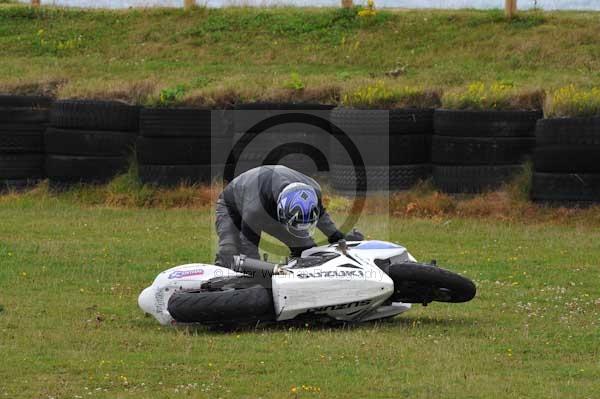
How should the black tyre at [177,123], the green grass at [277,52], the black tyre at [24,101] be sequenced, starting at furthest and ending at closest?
the green grass at [277,52]
the black tyre at [24,101]
the black tyre at [177,123]

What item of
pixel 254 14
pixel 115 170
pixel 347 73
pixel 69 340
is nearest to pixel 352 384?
pixel 69 340

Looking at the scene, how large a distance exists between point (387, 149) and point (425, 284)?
7759 mm

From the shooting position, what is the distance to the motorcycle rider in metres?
8.98

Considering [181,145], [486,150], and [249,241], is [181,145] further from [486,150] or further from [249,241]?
[249,241]

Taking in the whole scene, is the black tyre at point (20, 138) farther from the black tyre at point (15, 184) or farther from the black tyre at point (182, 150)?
the black tyre at point (182, 150)

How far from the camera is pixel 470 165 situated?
16.3 metres

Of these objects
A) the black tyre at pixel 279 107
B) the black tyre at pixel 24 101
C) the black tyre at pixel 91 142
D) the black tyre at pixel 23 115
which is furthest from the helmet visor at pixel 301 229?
the black tyre at pixel 24 101

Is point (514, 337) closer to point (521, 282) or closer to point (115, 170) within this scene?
point (521, 282)

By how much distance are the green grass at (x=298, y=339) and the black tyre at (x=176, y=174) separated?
3.34 meters

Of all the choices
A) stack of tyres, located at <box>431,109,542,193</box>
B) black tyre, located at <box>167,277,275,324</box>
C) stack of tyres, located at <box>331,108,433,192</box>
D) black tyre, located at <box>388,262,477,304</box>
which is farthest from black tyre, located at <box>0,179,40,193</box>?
black tyre, located at <box>388,262,477,304</box>

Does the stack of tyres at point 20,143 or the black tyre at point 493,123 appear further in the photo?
the stack of tyres at point 20,143

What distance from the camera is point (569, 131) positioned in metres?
15.4

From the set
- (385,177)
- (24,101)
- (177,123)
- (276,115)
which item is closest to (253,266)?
(385,177)

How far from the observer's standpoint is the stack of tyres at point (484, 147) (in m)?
16.3
